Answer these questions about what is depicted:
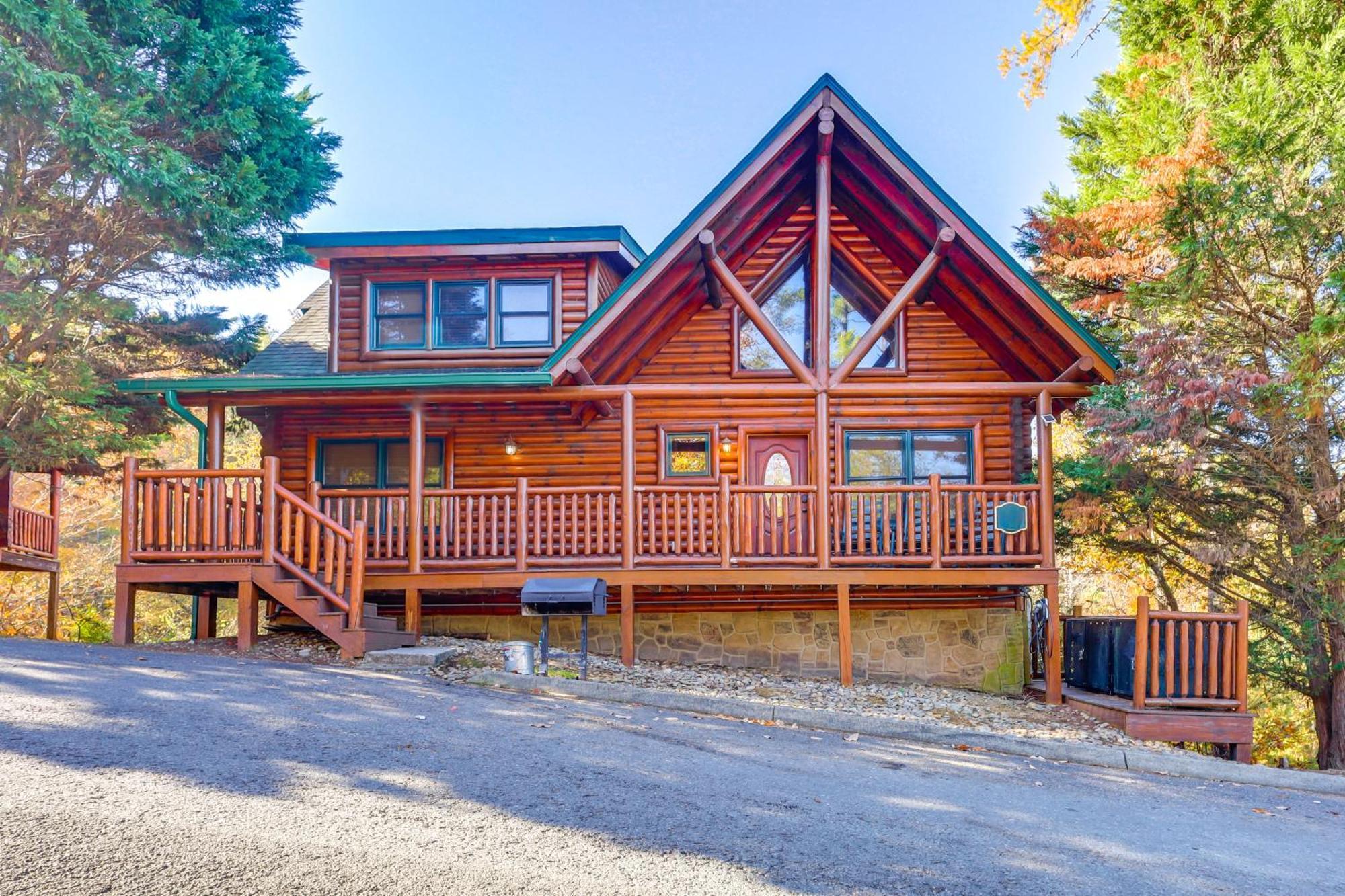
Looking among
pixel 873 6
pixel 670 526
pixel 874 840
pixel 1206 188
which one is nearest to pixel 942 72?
pixel 873 6

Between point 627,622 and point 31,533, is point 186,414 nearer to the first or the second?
point 627,622

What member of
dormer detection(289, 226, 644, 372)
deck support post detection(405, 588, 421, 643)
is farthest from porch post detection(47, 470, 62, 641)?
deck support post detection(405, 588, 421, 643)

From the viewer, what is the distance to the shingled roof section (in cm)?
1472

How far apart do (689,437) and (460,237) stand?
15.0 feet

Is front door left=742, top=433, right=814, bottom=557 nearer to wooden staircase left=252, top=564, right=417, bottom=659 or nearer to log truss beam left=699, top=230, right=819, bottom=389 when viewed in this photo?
log truss beam left=699, top=230, right=819, bottom=389

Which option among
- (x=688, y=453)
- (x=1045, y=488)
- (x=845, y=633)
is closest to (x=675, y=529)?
(x=688, y=453)

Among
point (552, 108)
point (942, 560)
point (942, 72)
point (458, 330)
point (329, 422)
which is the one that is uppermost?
point (552, 108)

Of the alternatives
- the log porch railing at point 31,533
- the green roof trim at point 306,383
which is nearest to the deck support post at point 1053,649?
the green roof trim at point 306,383

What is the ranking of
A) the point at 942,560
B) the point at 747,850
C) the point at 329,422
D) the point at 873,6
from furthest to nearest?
the point at 873,6 → the point at 329,422 → the point at 942,560 → the point at 747,850

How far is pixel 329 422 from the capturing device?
1484 cm

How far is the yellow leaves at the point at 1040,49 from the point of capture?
8.88 metres

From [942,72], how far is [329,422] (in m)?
28.4

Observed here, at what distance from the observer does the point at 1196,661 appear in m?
10.1

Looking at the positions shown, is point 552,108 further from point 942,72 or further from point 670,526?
point 670,526
